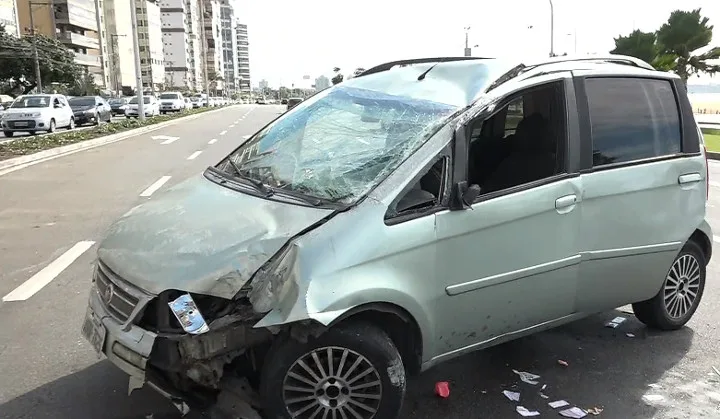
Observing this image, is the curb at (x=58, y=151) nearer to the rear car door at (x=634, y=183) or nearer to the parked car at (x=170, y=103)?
the rear car door at (x=634, y=183)

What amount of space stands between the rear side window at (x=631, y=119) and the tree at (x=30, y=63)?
60.1 metres

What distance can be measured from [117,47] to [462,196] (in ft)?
391

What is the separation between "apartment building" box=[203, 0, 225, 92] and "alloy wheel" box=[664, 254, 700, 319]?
156 m

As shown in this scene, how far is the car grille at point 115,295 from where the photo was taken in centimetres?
292

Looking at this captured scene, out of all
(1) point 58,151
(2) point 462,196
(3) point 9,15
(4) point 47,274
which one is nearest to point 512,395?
(2) point 462,196

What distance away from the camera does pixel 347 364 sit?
9.73 ft

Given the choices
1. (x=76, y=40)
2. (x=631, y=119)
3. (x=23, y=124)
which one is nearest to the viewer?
(x=631, y=119)

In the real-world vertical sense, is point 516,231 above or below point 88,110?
below

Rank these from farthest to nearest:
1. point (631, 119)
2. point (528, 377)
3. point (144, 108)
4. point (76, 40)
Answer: point (76, 40)
point (144, 108)
point (631, 119)
point (528, 377)

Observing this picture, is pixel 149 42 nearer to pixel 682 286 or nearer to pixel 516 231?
pixel 682 286

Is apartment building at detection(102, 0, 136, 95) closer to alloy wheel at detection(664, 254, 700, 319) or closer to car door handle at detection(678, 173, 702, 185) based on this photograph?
alloy wheel at detection(664, 254, 700, 319)

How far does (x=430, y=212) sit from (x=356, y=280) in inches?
22.1

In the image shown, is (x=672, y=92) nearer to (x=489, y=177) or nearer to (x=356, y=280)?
(x=489, y=177)

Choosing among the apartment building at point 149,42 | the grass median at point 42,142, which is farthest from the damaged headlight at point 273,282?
the apartment building at point 149,42
